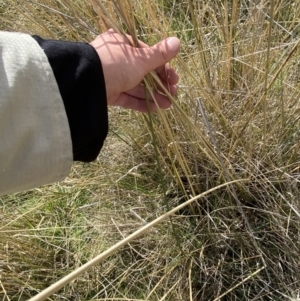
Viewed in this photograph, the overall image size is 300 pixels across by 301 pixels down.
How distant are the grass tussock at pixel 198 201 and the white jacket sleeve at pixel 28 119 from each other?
205 millimetres

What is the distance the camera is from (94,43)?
0.60 metres

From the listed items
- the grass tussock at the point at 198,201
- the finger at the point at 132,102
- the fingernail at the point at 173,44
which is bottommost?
the grass tussock at the point at 198,201

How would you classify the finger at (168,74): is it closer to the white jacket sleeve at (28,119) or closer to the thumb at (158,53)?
the thumb at (158,53)

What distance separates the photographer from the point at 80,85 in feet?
1.80

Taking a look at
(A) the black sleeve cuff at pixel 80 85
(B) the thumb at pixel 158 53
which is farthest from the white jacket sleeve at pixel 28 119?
Result: (B) the thumb at pixel 158 53

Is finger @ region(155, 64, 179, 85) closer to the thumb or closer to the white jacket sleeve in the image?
the thumb

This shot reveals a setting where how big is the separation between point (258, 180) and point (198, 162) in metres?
0.12

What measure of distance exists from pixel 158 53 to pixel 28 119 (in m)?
Result: 0.20

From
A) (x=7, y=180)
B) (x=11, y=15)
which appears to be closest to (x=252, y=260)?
(x=7, y=180)

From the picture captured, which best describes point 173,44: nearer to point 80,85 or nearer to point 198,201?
point 80,85

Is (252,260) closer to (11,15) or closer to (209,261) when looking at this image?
(209,261)

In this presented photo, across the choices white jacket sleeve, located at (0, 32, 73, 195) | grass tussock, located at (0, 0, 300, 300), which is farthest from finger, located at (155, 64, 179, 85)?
white jacket sleeve, located at (0, 32, 73, 195)

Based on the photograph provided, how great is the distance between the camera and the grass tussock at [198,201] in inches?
29.4

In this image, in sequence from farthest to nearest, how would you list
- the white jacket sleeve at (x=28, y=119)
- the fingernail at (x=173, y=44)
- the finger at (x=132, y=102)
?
the finger at (x=132, y=102)
the fingernail at (x=173, y=44)
the white jacket sleeve at (x=28, y=119)
